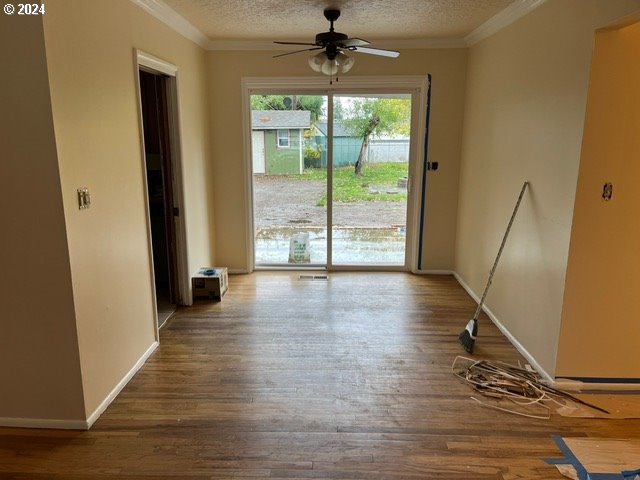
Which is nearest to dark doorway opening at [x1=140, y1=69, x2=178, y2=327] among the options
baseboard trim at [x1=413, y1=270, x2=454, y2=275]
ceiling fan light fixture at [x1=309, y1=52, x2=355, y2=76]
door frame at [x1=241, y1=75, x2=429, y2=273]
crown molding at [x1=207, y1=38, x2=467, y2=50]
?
door frame at [x1=241, y1=75, x2=429, y2=273]

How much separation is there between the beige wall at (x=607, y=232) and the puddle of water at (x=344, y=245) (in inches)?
109

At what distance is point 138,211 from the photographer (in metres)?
3.00

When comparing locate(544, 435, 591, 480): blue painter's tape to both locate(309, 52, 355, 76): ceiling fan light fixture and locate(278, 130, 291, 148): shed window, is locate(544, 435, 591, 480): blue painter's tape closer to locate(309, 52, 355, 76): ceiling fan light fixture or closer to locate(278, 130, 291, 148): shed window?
locate(309, 52, 355, 76): ceiling fan light fixture

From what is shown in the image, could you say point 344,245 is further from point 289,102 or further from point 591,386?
point 591,386

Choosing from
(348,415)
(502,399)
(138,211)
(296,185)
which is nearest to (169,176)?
(138,211)

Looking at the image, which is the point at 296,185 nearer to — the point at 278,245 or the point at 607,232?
the point at 278,245

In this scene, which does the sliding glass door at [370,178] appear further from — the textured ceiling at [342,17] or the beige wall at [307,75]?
the textured ceiling at [342,17]

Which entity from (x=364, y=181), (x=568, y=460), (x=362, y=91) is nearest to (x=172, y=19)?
(x=362, y=91)

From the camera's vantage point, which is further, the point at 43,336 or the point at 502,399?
the point at 502,399

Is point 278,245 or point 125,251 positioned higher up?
point 125,251

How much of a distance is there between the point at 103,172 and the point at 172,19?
1755mm

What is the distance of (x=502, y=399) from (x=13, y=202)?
9.60 ft

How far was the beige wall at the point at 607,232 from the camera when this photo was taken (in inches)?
93.5

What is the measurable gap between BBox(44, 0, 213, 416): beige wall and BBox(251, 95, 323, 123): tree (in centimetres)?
157
